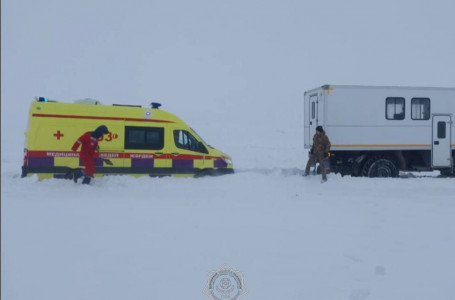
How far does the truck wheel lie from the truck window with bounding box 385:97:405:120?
136cm

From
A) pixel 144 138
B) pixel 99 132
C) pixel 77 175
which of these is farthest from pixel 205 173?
pixel 77 175

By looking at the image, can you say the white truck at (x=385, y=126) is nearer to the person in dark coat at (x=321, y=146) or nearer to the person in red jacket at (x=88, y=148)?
the person in dark coat at (x=321, y=146)

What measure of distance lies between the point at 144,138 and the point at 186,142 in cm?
116

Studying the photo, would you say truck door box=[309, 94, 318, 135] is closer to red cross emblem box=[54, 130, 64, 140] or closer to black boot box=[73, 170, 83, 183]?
black boot box=[73, 170, 83, 183]

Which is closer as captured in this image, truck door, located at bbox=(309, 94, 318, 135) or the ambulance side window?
the ambulance side window

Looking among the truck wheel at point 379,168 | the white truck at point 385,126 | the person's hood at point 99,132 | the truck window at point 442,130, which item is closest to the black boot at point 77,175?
the person's hood at point 99,132

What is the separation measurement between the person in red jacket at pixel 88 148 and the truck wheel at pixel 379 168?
26.3ft

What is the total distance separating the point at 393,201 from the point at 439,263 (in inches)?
142

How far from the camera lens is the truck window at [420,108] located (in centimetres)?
1343

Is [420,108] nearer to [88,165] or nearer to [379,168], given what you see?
[379,168]

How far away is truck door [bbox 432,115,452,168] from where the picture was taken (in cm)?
1354

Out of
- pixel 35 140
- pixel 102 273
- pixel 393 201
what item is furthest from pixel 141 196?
pixel 393 201

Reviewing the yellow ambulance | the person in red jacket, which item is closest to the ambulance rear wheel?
the yellow ambulance

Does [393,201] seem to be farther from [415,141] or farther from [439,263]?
[415,141]
